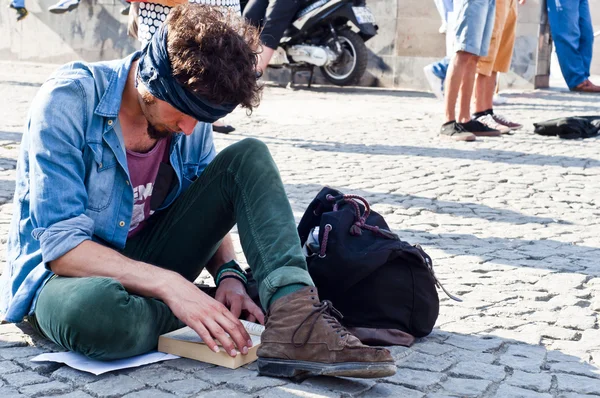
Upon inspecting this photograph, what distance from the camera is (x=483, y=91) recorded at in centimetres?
845

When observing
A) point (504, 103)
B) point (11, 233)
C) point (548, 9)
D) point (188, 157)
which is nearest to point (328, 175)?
point (188, 157)

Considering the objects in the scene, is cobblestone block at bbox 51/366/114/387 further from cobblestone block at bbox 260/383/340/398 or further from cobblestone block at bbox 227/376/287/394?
cobblestone block at bbox 260/383/340/398

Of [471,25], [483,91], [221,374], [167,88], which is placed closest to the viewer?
[167,88]

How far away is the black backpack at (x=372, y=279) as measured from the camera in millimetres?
3123

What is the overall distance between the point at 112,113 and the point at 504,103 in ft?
28.9

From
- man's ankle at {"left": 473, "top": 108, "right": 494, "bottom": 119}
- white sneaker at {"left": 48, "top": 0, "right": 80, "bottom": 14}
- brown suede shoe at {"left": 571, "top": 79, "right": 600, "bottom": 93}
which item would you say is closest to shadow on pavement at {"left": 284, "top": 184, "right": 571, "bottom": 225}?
man's ankle at {"left": 473, "top": 108, "right": 494, "bottom": 119}

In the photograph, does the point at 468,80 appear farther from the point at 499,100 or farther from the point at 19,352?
the point at 19,352

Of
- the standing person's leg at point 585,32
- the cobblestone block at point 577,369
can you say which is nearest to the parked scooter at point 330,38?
the standing person's leg at point 585,32

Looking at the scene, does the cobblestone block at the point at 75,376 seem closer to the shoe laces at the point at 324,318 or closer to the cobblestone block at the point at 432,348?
the shoe laces at the point at 324,318

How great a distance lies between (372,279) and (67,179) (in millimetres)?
1040

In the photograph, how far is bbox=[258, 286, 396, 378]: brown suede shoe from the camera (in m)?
2.64

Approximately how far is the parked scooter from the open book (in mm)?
8793

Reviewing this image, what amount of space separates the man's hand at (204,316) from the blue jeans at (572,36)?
10.7 m

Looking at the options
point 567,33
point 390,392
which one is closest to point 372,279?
point 390,392
